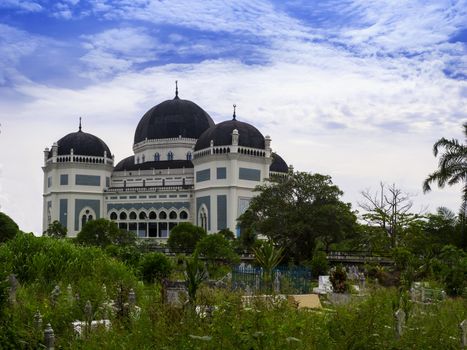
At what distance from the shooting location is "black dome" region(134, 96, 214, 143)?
73062 mm

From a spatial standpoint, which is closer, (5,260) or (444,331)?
(444,331)

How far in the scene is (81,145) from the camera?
72.5 m

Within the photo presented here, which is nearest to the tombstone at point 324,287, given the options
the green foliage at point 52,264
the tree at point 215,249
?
the green foliage at point 52,264

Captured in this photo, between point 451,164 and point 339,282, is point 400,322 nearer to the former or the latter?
point 339,282

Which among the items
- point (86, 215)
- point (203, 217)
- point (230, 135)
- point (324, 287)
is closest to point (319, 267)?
point (324, 287)

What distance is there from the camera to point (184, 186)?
67.5 meters

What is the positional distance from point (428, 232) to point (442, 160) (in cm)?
680

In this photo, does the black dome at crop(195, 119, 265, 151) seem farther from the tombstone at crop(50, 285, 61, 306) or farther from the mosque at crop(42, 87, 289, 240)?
the tombstone at crop(50, 285, 61, 306)

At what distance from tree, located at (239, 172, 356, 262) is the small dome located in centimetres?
3653

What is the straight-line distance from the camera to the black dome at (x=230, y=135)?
64062 mm

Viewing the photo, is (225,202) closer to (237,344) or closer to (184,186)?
(184,186)

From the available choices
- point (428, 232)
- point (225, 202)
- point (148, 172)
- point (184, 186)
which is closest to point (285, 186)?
point (428, 232)

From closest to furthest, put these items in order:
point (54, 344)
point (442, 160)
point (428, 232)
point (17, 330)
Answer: point (17, 330) < point (54, 344) < point (442, 160) < point (428, 232)

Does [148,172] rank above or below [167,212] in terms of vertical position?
above
